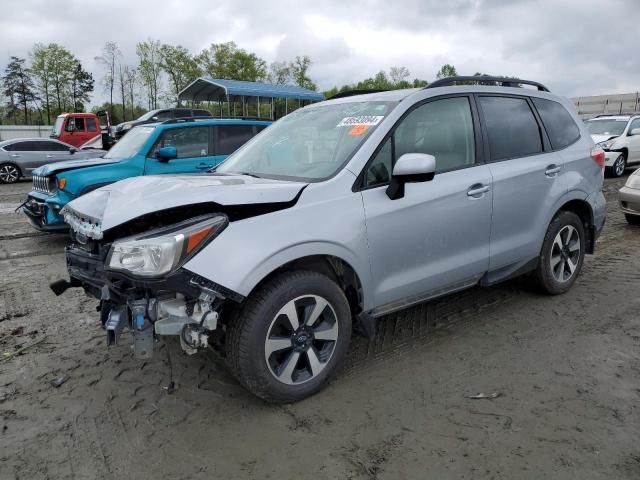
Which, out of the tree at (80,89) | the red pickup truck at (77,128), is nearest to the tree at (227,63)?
the tree at (80,89)

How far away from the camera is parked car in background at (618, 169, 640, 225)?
7.70 m

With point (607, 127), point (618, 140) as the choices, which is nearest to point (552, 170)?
point (618, 140)

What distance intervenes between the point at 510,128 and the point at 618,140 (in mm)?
12441

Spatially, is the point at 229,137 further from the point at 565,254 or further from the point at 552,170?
the point at 565,254

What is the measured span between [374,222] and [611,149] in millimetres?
13790

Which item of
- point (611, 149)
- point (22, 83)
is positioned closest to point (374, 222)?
point (611, 149)

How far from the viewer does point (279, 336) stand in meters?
2.86

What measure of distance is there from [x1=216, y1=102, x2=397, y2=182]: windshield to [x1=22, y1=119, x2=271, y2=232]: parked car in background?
3419 millimetres

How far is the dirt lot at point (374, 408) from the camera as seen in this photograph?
2449mm

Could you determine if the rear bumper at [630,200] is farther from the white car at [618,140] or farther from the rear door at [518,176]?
the white car at [618,140]

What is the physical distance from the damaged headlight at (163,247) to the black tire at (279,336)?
43cm

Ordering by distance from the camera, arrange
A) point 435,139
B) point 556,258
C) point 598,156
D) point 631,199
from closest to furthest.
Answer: point 435,139
point 556,258
point 598,156
point 631,199

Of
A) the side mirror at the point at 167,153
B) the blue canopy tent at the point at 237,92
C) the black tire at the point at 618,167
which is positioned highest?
the blue canopy tent at the point at 237,92

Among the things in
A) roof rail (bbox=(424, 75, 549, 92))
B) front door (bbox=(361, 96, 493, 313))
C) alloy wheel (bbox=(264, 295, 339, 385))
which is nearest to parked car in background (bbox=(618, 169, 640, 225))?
roof rail (bbox=(424, 75, 549, 92))
